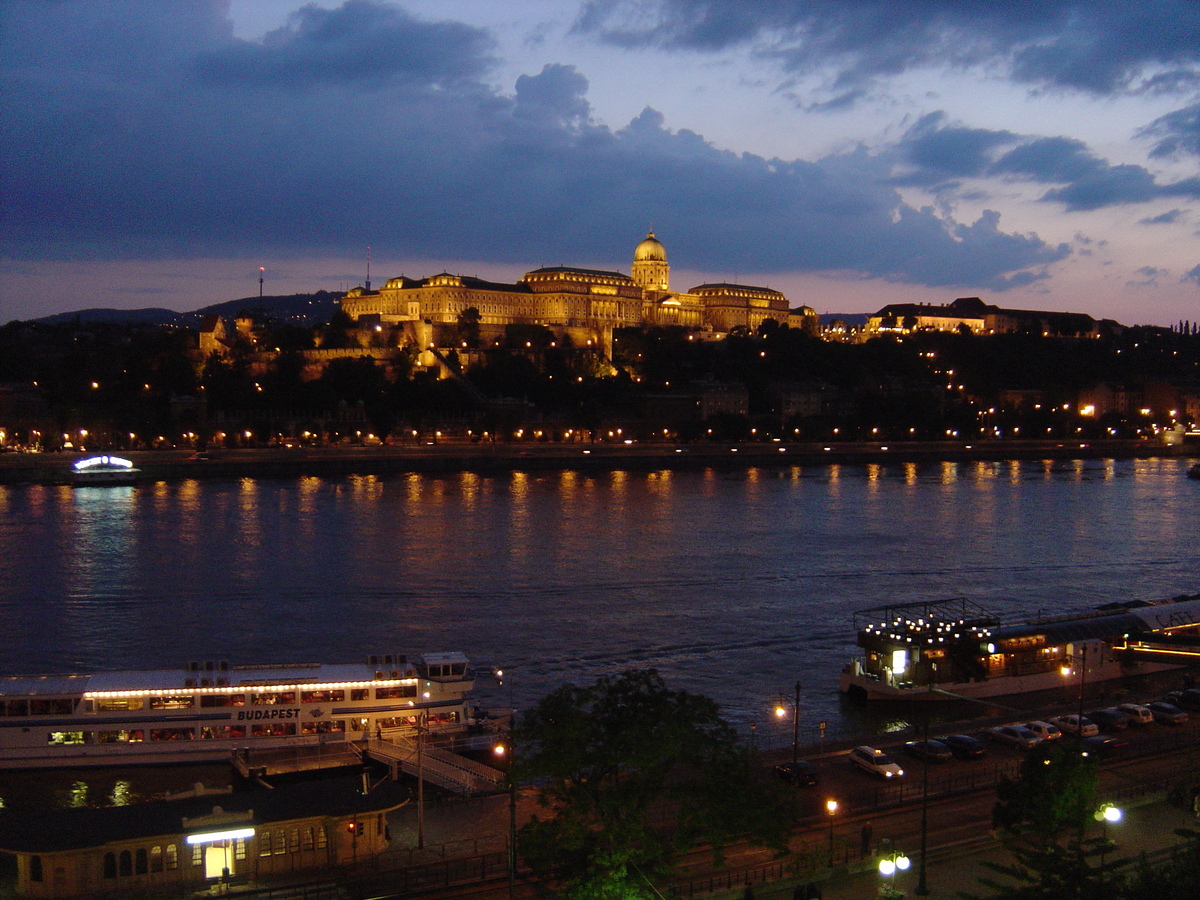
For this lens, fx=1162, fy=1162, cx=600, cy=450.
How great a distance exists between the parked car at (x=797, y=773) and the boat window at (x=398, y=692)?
4263 millimetres

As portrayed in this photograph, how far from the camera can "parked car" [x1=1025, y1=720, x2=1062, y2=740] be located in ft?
36.1

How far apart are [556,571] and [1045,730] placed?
1324cm

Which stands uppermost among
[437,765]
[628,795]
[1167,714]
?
[628,795]

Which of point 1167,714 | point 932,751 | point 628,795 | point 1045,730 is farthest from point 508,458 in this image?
point 628,795

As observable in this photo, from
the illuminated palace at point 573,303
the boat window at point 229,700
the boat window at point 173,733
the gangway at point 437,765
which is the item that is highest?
the illuminated palace at point 573,303

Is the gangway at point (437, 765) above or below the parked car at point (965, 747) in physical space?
below

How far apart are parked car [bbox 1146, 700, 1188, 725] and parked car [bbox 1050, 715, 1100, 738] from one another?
31.9 inches

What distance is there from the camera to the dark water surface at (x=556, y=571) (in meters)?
16.3

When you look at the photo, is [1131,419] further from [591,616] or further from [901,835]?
[901,835]

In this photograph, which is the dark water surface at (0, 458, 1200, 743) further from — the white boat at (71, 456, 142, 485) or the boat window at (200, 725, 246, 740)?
the boat window at (200, 725, 246, 740)

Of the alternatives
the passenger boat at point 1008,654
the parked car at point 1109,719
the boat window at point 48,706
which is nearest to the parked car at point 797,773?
the parked car at point 1109,719

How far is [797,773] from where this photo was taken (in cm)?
967

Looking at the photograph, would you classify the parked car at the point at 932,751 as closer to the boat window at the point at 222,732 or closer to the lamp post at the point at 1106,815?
the lamp post at the point at 1106,815

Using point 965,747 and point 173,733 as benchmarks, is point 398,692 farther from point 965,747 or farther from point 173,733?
point 965,747
